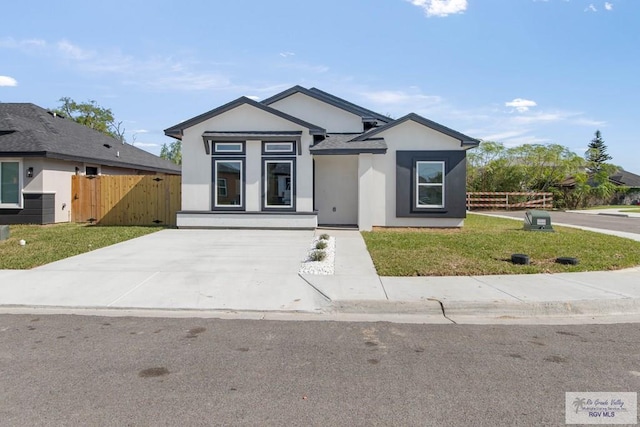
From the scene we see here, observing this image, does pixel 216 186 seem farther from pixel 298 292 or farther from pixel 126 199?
pixel 298 292

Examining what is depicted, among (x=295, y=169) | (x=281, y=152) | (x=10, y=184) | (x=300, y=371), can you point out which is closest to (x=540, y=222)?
(x=295, y=169)

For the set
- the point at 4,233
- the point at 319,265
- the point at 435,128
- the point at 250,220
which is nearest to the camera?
the point at 319,265

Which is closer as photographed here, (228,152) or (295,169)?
(295,169)

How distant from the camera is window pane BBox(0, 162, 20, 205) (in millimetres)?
16312

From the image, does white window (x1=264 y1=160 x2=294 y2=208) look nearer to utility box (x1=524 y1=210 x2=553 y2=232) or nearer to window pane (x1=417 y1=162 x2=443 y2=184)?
window pane (x1=417 y1=162 x2=443 y2=184)

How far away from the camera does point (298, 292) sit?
704 cm

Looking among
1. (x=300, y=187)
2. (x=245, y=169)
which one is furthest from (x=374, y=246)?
(x=245, y=169)

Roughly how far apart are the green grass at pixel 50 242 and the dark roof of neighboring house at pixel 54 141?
302 cm

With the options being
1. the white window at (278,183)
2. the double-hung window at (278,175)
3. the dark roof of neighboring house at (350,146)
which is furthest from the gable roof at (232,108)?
the white window at (278,183)

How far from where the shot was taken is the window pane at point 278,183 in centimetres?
1515

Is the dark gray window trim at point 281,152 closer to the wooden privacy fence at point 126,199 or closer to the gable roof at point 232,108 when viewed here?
the gable roof at point 232,108

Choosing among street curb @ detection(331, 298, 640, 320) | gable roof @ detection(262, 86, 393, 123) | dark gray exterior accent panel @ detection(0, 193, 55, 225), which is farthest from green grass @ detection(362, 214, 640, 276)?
dark gray exterior accent panel @ detection(0, 193, 55, 225)

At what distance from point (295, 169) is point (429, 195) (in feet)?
16.7

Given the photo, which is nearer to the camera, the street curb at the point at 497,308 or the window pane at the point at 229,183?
the street curb at the point at 497,308
